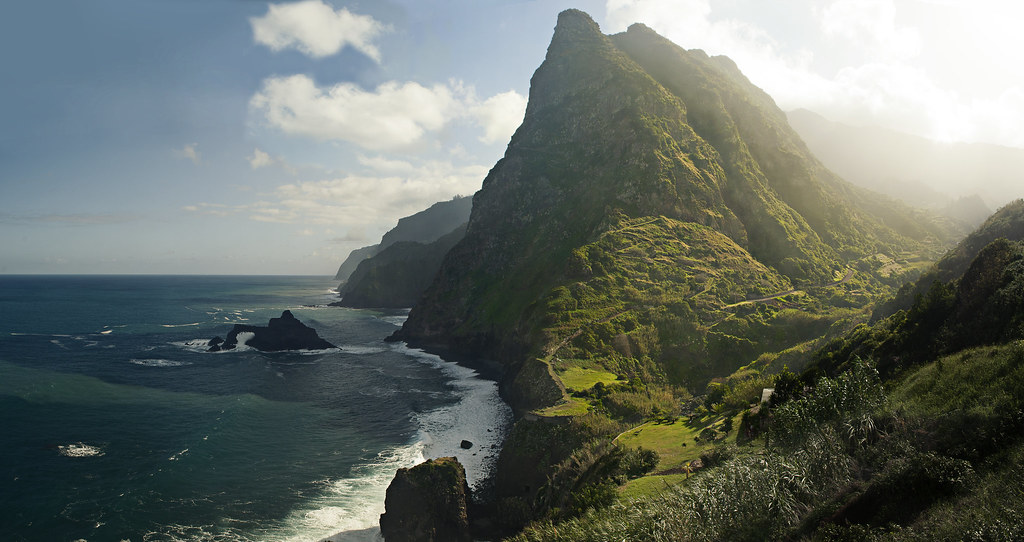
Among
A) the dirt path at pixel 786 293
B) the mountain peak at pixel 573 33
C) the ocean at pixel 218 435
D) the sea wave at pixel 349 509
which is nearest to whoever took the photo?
the sea wave at pixel 349 509

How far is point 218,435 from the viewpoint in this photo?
53.8 m

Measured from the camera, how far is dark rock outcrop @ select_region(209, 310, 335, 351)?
10519 centimetres

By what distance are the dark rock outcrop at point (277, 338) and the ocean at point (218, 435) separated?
367 centimetres

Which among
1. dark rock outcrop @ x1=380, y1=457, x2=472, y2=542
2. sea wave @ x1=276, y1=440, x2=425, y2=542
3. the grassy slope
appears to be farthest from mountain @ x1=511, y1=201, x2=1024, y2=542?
sea wave @ x1=276, y1=440, x2=425, y2=542

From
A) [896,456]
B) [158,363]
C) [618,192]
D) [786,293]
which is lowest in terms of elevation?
[158,363]

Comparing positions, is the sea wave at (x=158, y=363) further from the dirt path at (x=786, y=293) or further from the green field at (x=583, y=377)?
the dirt path at (x=786, y=293)

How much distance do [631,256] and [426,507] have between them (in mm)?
69044

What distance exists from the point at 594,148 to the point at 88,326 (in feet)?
506

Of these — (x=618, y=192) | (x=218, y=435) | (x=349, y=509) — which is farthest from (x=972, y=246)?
(x=218, y=435)

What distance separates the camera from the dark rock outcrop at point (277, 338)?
105m

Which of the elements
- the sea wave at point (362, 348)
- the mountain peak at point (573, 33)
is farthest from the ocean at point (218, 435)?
the mountain peak at point (573, 33)

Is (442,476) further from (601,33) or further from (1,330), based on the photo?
(601,33)

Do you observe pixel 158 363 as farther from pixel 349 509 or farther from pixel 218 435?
pixel 349 509

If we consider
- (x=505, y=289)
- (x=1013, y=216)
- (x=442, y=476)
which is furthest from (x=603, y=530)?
(x=505, y=289)
